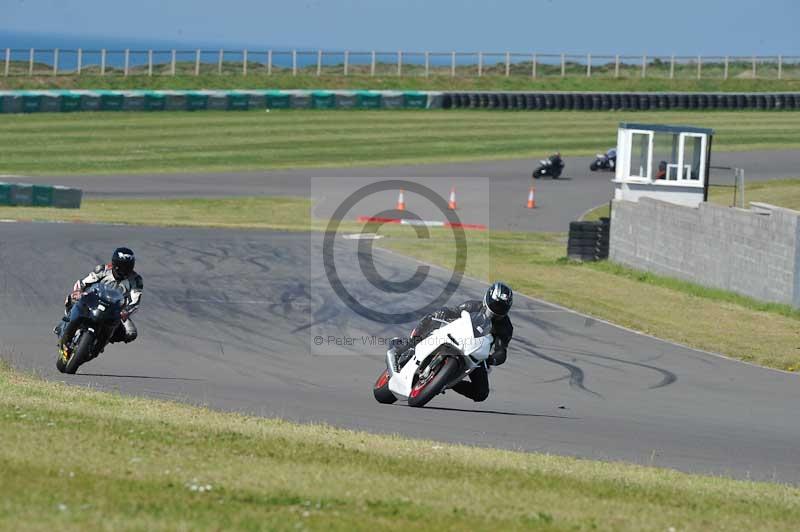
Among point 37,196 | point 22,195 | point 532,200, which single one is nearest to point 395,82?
point 532,200

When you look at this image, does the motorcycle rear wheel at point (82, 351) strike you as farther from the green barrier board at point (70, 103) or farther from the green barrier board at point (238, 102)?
the green barrier board at point (238, 102)

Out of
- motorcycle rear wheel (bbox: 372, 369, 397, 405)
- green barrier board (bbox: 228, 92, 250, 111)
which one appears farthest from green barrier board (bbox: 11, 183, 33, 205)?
motorcycle rear wheel (bbox: 372, 369, 397, 405)

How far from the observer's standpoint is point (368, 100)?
6334cm

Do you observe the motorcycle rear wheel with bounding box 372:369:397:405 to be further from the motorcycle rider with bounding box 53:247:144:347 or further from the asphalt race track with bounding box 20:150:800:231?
the asphalt race track with bounding box 20:150:800:231

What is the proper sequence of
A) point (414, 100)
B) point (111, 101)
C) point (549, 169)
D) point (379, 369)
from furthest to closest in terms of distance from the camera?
1. point (414, 100)
2. point (111, 101)
3. point (549, 169)
4. point (379, 369)

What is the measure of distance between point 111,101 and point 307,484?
52669 mm

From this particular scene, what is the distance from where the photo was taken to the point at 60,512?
23.6 feet

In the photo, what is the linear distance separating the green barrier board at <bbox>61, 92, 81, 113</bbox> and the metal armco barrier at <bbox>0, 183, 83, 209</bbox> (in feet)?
69.2

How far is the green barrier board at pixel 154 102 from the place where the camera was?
59469 mm

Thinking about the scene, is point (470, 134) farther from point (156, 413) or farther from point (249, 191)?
point (156, 413)

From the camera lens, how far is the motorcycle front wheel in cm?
1305

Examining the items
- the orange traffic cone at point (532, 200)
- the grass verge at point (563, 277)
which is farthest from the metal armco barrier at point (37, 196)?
the orange traffic cone at point (532, 200)

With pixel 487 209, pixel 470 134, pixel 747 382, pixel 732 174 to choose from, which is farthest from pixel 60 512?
pixel 470 134

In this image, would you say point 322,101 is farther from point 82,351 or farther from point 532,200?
point 82,351
